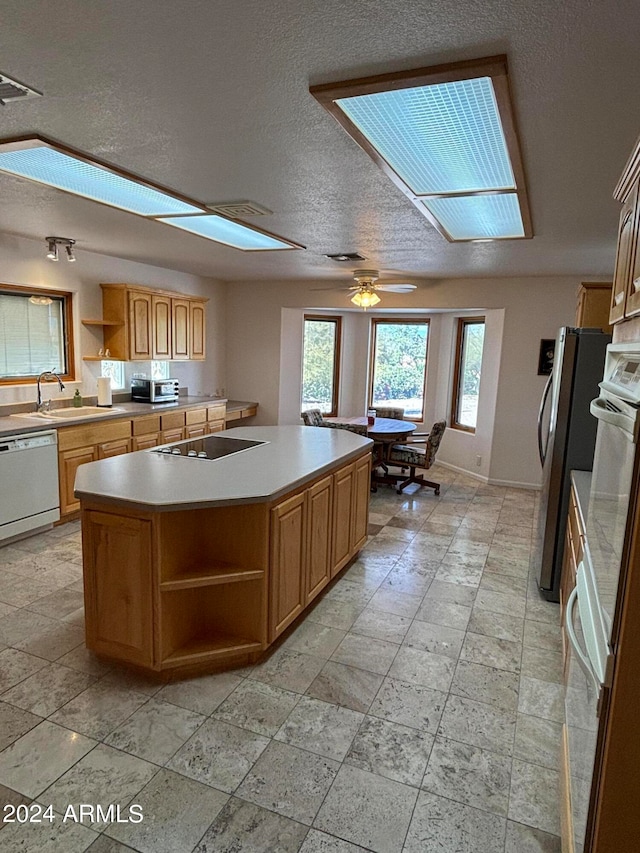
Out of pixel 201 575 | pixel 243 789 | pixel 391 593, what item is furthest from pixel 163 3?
pixel 391 593

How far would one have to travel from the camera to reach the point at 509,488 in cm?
607

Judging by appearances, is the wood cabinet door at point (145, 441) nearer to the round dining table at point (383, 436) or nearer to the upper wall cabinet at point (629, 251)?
the round dining table at point (383, 436)

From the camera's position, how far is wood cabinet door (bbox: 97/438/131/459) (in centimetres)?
462

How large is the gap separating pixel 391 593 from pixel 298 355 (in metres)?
4.52

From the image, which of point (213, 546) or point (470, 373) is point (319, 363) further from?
point (213, 546)

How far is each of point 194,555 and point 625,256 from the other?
2.36 m

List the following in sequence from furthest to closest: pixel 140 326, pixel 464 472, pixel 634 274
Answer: pixel 464 472 → pixel 140 326 → pixel 634 274

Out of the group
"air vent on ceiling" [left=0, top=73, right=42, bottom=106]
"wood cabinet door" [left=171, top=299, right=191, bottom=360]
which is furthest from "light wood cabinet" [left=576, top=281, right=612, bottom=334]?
"wood cabinet door" [left=171, top=299, right=191, bottom=360]

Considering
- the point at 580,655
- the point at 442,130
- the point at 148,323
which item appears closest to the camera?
the point at 580,655

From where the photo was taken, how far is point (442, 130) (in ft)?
6.33

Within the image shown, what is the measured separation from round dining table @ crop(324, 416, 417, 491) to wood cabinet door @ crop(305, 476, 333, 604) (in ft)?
8.05

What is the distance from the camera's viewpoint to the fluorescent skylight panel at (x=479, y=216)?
9.21 ft

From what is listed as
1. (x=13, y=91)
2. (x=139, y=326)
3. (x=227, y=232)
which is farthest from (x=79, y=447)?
(x=13, y=91)

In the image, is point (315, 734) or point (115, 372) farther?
point (115, 372)
